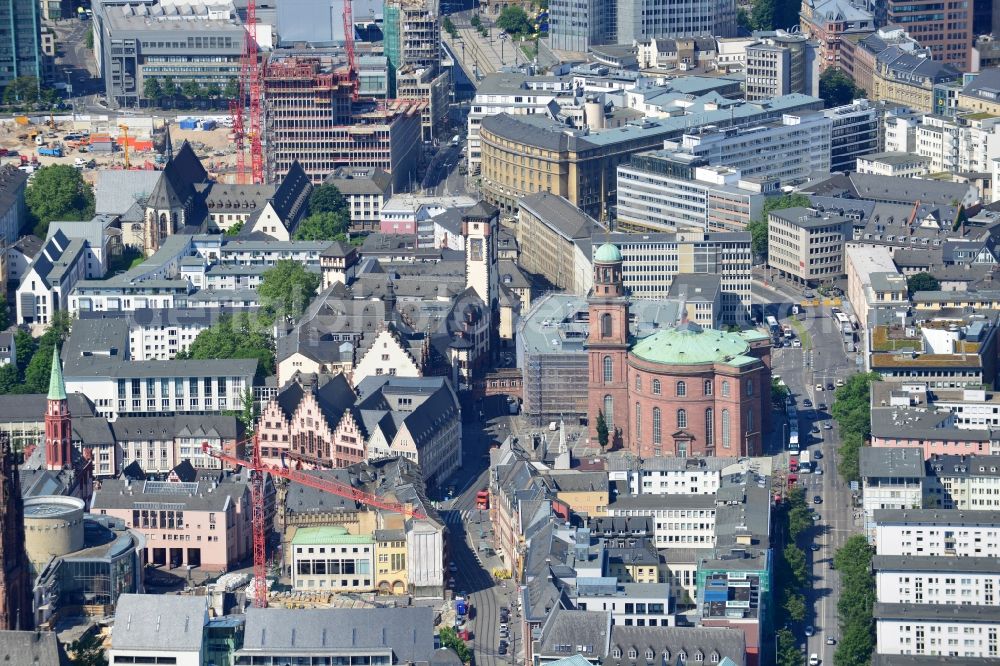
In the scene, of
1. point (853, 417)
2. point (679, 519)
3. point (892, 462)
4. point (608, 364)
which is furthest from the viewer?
point (608, 364)

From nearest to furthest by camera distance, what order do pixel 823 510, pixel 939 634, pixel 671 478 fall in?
pixel 939 634, pixel 671 478, pixel 823 510

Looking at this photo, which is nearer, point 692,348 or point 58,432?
point 58,432

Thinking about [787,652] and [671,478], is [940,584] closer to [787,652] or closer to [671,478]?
[787,652]

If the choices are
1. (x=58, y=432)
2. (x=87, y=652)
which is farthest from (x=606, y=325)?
(x=87, y=652)

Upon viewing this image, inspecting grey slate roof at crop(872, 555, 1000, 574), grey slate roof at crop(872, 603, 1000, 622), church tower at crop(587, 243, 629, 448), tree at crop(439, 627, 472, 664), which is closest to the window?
church tower at crop(587, 243, 629, 448)

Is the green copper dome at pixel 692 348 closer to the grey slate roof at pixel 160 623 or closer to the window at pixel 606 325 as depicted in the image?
the window at pixel 606 325
